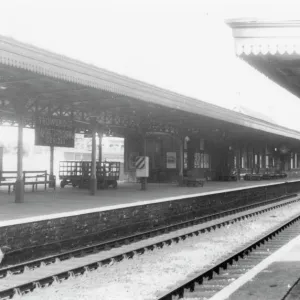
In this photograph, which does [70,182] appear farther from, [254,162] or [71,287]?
[254,162]

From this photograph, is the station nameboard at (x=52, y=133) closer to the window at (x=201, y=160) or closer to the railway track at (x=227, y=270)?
the railway track at (x=227, y=270)

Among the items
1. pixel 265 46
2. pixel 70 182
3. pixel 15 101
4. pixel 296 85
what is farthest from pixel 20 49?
pixel 70 182

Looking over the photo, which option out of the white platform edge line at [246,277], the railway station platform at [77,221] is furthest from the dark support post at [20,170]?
the white platform edge line at [246,277]

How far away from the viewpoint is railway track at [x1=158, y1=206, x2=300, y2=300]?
6156mm

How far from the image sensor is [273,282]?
17.4 feet

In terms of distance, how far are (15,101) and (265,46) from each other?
910 centimetres

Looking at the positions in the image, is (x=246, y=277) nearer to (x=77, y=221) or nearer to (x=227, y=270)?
(x=227, y=270)

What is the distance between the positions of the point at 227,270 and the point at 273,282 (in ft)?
8.65

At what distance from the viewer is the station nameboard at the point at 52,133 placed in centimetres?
1370

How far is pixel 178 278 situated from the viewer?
7367mm

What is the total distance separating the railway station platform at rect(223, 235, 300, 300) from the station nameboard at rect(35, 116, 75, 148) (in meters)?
8.65

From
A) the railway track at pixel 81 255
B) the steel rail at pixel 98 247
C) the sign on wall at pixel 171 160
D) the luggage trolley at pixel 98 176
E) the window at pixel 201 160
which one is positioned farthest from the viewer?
the window at pixel 201 160

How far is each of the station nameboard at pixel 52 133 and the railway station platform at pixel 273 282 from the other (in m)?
8.65

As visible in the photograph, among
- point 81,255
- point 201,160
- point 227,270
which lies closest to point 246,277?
point 227,270
